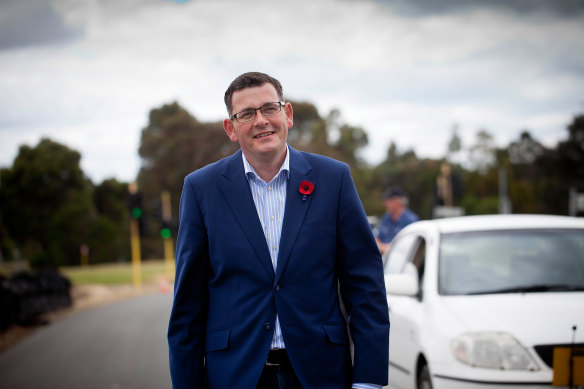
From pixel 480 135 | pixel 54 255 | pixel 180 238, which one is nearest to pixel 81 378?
pixel 180 238

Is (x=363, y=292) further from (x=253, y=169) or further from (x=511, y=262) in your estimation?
(x=511, y=262)

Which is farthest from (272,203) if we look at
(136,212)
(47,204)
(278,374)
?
(47,204)

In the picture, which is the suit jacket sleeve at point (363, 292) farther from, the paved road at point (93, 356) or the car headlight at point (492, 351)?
the paved road at point (93, 356)

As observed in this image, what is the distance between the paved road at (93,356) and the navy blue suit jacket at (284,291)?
5.64 meters

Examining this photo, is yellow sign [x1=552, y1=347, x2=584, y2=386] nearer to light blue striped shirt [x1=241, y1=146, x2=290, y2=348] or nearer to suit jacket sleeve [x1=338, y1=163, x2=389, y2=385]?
suit jacket sleeve [x1=338, y1=163, x2=389, y2=385]

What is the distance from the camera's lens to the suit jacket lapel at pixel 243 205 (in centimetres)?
279

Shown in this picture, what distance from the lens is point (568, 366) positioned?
413 cm

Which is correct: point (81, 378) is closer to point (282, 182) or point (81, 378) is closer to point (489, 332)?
point (489, 332)

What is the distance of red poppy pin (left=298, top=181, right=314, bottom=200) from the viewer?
288 centimetres

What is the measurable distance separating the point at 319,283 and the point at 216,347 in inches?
19.0

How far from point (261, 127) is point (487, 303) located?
2.44m

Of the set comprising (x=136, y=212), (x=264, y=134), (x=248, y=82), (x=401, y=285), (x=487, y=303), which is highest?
(x=248, y=82)

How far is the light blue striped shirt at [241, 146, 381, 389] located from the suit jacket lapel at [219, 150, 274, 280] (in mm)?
38

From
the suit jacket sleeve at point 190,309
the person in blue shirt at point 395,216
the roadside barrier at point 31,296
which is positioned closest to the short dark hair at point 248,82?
the suit jacket sleeve at point 190,309
